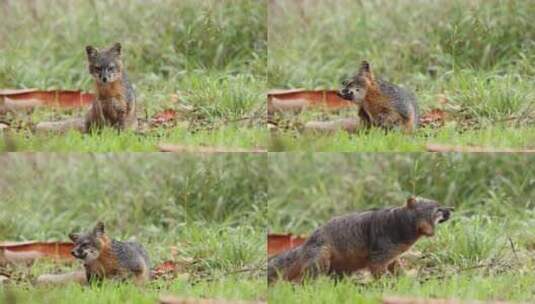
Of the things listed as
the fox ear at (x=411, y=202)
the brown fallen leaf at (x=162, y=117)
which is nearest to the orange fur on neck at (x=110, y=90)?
the brown fallen leaf at (x=162, y=117)

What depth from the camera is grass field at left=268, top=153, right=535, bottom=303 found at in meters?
6.50

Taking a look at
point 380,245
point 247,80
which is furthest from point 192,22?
point 380,245

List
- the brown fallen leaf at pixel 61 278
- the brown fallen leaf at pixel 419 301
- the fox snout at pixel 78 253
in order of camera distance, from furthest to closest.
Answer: the brown fallen leaf at pixel 61 278 → the fox snout at pixel 78 253 → the brown fallen leaf at pixel 419 301

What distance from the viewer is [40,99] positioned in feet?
22.1

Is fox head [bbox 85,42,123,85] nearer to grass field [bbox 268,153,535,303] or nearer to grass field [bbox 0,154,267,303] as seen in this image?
grass field [bbox 0,154,267,303]

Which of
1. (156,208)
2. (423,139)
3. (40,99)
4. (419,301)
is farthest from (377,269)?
(40,99)

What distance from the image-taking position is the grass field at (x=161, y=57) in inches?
264

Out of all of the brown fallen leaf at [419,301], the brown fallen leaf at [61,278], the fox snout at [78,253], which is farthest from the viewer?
the brown fallen leaf at [61,278]

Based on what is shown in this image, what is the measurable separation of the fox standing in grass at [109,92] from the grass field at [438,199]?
0.78m

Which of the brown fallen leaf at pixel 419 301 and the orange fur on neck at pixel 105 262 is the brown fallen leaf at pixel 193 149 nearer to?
the orange fur on neck at pixel 105 262

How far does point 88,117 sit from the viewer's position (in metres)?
6.67

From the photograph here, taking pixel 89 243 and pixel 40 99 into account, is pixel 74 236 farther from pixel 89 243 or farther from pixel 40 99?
pixel 40 99

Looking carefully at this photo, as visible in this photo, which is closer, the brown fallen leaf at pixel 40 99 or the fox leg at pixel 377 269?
the fox leg at pixel 377 269

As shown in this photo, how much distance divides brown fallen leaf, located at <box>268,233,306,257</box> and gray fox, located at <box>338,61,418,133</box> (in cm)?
68
